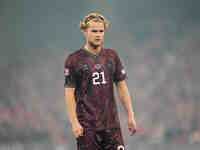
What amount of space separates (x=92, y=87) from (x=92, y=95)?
0.23ft

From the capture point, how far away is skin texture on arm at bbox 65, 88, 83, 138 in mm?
3297

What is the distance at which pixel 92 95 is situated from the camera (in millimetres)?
3352

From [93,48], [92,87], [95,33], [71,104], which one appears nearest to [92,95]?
[92,87]

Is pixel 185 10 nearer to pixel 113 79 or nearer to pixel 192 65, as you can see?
pixel 192 65

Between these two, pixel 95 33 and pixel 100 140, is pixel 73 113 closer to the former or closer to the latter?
pixel 100 140

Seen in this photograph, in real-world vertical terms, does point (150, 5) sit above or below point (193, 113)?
above

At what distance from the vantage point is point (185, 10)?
9.22 m

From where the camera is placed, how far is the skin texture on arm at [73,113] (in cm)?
330

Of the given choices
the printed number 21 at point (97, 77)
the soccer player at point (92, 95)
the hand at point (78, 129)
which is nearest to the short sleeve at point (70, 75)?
the soccer player at point (92, 95)

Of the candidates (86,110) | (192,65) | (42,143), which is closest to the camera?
(86,110)

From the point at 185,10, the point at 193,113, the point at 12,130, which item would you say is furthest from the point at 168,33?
the point at 12,130

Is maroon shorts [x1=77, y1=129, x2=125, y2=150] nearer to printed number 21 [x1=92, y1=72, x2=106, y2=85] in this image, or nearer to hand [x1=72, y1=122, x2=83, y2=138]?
hand [x1=72, y1=122, x2=83, y2=138]

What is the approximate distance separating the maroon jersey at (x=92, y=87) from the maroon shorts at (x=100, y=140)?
0.05 m

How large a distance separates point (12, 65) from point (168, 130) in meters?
3.78
